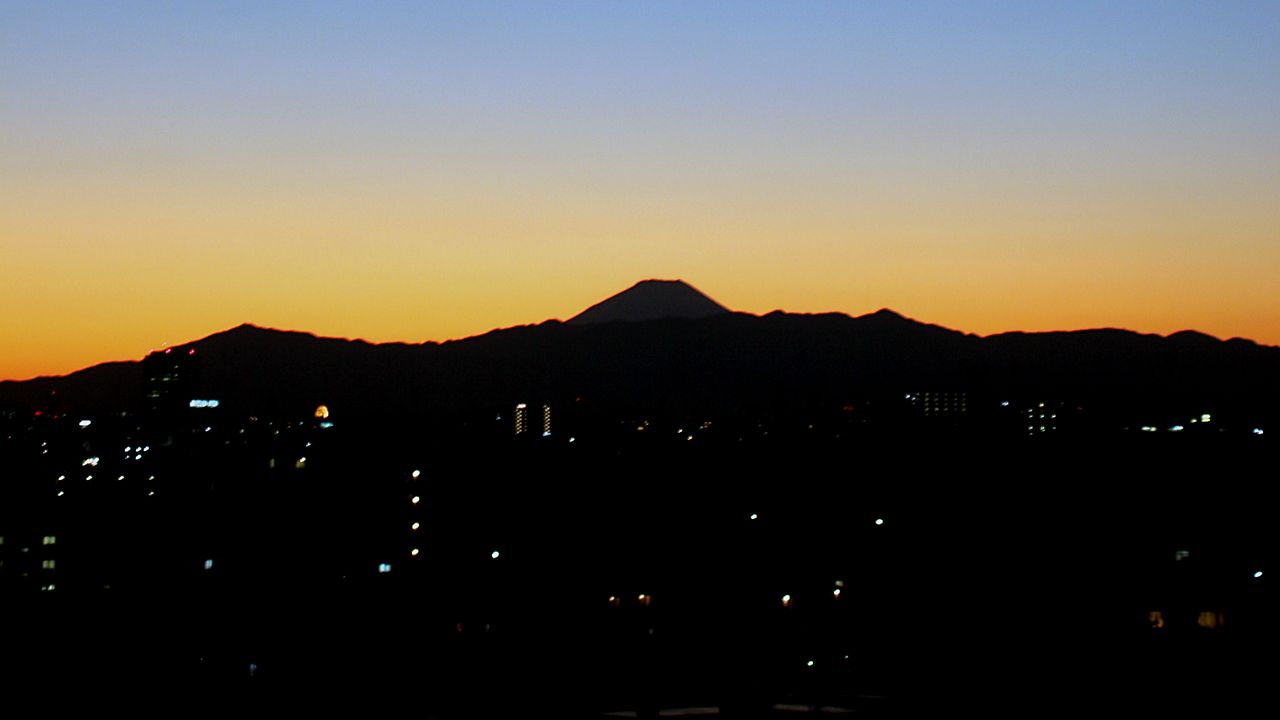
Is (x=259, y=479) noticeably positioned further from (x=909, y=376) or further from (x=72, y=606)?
(x=909, y=376)

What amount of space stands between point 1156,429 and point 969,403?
38.6 meters

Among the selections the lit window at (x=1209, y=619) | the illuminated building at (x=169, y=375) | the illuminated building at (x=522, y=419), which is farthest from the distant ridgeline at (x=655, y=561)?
the illuminated building at (x=169, y=375)

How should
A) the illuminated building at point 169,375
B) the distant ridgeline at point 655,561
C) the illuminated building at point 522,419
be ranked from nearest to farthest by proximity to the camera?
the distant ridgeline at point 655,561, the illuminated building at point 522,419, the illuminated building at point 169,375

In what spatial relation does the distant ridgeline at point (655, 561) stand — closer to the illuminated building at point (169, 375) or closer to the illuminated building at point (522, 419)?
the illuminated building at point (522, 419)

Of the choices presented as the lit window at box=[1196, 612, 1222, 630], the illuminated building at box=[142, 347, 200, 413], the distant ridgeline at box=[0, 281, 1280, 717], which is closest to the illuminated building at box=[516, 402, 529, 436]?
the distant ridgeline at box=[0, 281, 1280, 717]

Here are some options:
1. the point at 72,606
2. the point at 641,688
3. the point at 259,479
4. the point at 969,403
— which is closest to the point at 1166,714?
the point at 641,688

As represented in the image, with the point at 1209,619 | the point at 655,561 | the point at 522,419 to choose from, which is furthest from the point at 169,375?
the point at 1209,619

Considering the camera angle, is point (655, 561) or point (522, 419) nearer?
point (655, 561)

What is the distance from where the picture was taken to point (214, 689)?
13.7 meters

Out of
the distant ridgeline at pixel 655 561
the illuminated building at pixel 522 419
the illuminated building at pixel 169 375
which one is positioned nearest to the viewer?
the distant ridgeline at pixel 655 561

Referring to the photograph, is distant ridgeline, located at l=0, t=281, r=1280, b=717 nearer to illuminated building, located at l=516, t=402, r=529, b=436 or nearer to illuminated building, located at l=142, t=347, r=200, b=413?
illuminated building, located at l=516, t=402, r=529, b=436

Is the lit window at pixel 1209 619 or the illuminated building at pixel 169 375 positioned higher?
the illuminated building at pixel 169 375

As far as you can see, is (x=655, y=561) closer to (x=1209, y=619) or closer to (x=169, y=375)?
(x=1209, y=619)

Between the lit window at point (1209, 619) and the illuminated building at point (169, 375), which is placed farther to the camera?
the illuminated building at point (169, 375)
